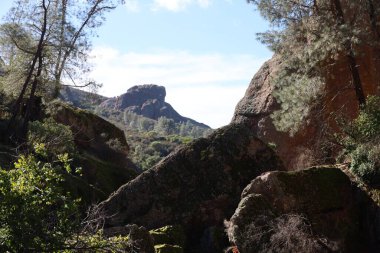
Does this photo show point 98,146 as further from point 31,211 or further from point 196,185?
point 31,211

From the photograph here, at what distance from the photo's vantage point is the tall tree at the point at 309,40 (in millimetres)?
15406

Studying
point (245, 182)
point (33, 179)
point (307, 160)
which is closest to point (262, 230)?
point (245, 182)

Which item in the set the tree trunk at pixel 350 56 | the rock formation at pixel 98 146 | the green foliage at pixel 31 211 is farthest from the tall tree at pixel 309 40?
the rock formation at pixel 98 146

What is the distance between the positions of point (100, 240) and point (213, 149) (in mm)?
11269

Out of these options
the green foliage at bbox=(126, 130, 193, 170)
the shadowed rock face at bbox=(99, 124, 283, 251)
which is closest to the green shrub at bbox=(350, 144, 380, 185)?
the shadowed rock face at bbox=(99, 124, 283, 251)

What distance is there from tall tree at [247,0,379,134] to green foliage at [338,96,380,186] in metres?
0.65

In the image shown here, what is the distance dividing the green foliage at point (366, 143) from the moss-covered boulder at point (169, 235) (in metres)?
6.22

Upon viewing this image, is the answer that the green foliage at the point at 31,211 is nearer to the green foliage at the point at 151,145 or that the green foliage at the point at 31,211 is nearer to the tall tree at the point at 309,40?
the tall tree at the point at 309,40

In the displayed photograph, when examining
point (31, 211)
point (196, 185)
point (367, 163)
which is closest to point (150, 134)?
point (196, 185)

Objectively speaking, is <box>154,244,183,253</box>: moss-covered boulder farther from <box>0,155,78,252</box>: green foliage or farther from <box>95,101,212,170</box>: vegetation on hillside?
<box>95,101,212,170</box>: vegetation on hillside

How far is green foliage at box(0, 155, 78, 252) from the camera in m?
6.21

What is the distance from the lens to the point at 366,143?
14.9m

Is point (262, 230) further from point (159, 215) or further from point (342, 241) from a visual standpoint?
point (159, 215)

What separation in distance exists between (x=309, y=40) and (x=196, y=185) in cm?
700
